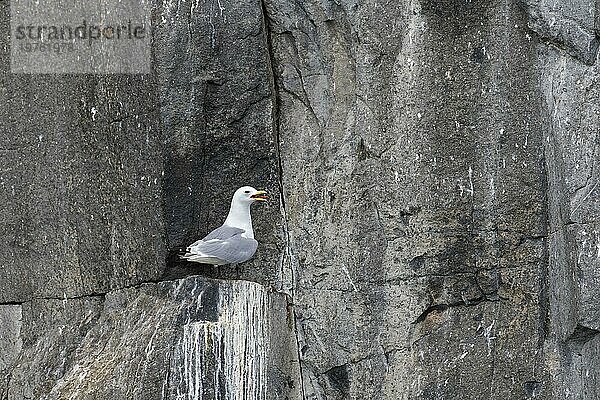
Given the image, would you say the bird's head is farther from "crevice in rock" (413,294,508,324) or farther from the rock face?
"crevice in rock" (413,294,508,324)

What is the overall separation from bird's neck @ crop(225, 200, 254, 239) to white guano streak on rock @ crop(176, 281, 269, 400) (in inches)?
11.8

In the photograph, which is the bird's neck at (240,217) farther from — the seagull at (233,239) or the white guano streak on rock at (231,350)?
the white guano streak on rock at (231,350)

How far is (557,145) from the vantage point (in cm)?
619

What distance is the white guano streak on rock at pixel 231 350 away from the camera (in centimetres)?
562

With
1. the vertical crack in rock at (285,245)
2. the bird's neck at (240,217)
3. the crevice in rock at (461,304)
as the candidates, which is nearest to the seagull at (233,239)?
Answer: the bird's neck at (240,217)

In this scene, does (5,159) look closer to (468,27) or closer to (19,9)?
(19,9)

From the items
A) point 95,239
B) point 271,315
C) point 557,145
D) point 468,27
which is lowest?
point 271,315

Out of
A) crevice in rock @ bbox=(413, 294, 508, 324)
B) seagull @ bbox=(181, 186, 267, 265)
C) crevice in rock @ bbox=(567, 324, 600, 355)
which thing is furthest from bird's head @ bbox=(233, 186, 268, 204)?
crevice in rock @ bbox=(567, 324, 600, 355)

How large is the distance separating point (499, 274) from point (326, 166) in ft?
3.31

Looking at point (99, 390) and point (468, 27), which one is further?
point (468, 27)

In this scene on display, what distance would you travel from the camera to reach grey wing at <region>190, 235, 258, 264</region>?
235 inches

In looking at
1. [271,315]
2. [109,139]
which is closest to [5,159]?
[109,139]

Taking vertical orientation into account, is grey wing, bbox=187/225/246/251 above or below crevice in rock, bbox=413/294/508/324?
above

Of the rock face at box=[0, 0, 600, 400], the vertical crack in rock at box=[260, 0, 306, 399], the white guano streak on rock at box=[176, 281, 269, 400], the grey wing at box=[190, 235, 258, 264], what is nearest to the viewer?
A: the white guano streak on rock at box=[176, 281, 269, 400]
